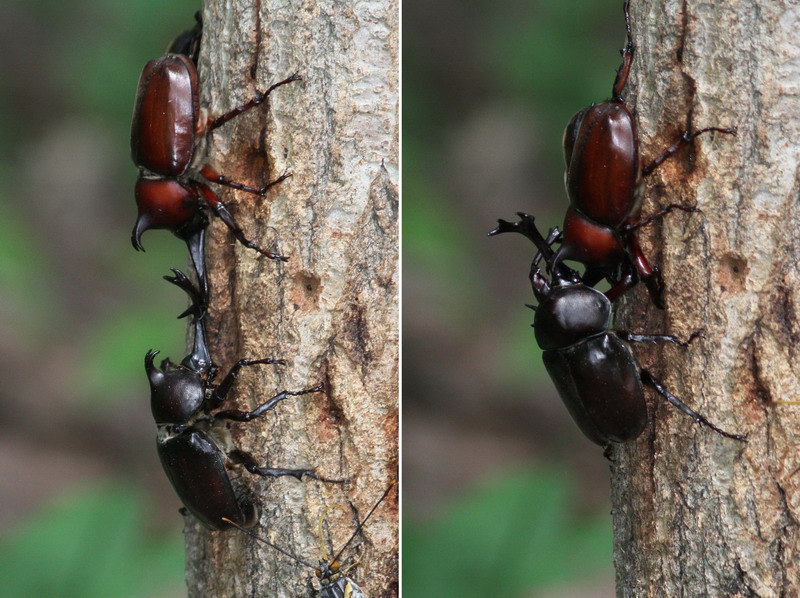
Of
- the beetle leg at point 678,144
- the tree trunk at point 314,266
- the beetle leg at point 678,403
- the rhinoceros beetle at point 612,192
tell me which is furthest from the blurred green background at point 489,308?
the beetle leg at point 678,403

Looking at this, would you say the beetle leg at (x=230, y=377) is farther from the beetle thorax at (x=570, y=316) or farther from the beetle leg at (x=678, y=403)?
the beetle leg at (x=678, y=403)

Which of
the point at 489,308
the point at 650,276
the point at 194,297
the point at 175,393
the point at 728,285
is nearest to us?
the point at 728,285

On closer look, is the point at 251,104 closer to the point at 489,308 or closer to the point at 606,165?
the point at 606,165

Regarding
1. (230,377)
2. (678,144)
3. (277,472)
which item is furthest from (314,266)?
(678,144)

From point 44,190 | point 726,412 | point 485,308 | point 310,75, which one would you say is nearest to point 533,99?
point 485,308

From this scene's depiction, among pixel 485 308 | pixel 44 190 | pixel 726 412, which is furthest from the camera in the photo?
pixel 44 190

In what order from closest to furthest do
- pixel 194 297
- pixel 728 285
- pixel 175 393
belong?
pixel 728 285 → pixel 194 297 → pixel 175 393

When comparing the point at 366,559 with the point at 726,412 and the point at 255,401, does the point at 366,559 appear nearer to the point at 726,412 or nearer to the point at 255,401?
Answer: the point at 255,401
